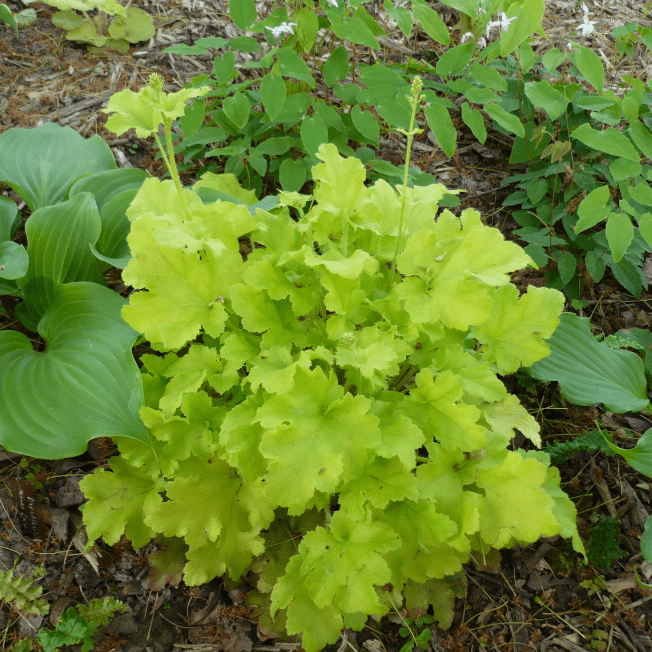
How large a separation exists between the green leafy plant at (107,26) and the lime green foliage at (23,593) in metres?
2.94

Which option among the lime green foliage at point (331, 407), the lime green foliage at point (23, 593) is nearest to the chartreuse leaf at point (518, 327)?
the lime green foliage at point (331, 407)

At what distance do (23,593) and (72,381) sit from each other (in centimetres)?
70

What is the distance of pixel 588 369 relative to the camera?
6.15 ft

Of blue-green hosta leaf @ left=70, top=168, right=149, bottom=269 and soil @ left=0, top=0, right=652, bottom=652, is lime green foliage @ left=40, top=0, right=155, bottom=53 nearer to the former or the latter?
blue-green hosta leaf @ left=70, top=168, right=149, bottom=269

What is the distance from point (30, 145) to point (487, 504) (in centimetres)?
240

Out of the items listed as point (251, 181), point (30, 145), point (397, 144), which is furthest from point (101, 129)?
point (397, 144)

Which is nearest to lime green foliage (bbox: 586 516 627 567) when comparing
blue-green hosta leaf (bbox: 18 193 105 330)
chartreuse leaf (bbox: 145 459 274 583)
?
chartreuse leaf (bbox: 145 459 274 583)

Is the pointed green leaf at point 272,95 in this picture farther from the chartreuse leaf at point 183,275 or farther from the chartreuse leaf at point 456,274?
the chartreuse leaf at point 456,274

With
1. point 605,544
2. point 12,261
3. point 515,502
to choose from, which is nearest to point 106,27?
point 12,261

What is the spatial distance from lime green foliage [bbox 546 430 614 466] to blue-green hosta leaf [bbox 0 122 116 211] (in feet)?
7.44

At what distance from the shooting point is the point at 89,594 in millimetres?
1653

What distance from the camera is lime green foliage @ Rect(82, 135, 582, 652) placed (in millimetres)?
1270

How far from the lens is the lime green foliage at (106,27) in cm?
306

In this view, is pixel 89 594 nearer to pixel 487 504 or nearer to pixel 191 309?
pixel 191 309
